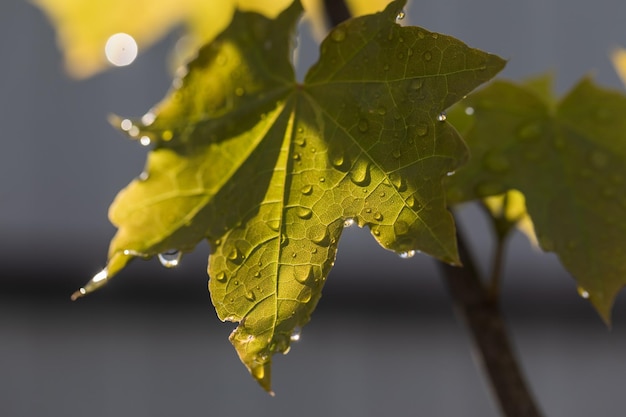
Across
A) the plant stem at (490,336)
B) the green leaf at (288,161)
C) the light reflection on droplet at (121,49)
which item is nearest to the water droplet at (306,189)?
the green leaf at (288,161)

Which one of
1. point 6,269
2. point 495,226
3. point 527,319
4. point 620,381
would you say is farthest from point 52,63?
point 495,226

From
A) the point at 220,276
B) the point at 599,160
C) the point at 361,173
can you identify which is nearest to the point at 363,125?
the point at 361,173

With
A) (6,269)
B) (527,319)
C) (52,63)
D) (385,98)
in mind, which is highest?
(52,63)

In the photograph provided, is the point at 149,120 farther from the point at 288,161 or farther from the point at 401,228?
the point at 401,228

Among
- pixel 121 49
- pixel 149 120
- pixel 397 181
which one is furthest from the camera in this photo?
pixel 121 49

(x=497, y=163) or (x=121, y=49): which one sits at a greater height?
(x=121, y=49)

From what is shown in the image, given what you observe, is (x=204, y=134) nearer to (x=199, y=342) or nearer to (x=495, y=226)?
(x=495, y=226)

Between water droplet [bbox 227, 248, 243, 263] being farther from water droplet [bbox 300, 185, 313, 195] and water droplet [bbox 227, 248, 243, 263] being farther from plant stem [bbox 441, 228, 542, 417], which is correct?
plant stem [bbox 441, 228, 542, 417]
